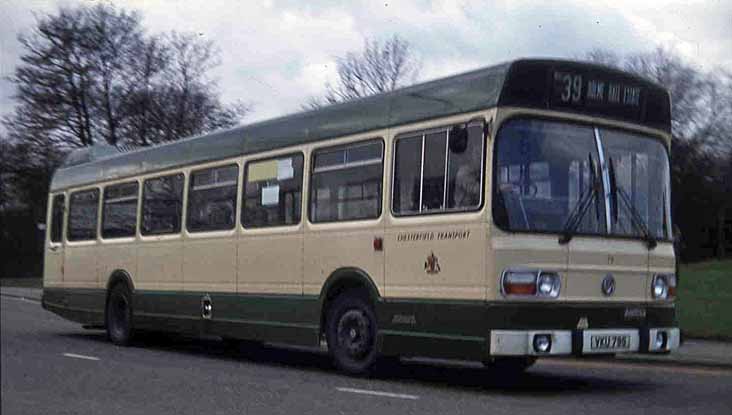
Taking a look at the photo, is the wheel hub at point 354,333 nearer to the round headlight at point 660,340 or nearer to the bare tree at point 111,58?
the round headlight at point 660,340

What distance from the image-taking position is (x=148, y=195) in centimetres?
1855

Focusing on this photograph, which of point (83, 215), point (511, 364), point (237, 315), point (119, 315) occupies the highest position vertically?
point (83, 215)

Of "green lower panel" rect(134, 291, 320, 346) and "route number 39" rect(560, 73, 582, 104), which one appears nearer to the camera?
"route number 39" rect(560, 73, 582, 104)

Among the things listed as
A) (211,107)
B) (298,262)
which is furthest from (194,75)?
(298,262)

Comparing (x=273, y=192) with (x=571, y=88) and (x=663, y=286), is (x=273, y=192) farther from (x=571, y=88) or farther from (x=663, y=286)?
(x=663, y=286)

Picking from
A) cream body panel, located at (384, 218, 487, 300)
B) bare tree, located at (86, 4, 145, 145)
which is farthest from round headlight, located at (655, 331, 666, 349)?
bare tree, located at (86, 4, 145, 145)

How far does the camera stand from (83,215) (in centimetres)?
2081

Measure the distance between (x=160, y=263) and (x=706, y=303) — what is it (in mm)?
13480

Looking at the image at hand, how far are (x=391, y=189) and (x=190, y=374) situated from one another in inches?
127

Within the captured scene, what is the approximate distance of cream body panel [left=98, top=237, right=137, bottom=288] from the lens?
18750 mm

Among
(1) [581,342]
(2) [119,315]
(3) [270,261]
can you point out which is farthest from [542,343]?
(2) [119,315]

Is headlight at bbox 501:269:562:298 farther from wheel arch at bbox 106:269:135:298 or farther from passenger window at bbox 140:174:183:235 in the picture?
wheel arch at bbox 106:269:135:298

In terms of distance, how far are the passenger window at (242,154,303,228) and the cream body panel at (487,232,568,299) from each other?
3.77m

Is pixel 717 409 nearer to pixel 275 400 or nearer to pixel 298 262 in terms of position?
pixel 275 400
